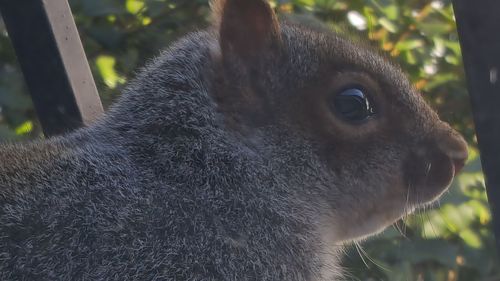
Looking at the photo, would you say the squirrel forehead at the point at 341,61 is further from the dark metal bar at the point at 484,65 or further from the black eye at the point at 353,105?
the dark metal bar at the point at 484,65

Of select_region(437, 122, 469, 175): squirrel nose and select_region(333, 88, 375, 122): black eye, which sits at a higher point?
select_region(333, 88, 375, 122): black eye

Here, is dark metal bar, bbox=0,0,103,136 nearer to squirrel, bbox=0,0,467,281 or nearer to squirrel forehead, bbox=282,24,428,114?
squirrel, bbox=0,0,467,281

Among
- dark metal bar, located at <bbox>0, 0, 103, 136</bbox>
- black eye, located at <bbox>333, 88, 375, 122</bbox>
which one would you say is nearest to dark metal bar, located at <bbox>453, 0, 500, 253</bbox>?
black eye, located at <bbox>333, 88, 375, 122</bbox>

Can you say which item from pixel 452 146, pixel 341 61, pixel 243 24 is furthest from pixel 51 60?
pixel 452 146

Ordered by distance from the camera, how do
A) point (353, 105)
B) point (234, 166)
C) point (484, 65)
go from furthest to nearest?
point (353, 105) → point (234, 166) → point (484, 65)

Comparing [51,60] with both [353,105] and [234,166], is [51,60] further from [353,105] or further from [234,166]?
[353,105]

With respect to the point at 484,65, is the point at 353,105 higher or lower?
lower

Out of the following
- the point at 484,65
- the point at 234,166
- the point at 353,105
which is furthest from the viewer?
the point at 353,105
